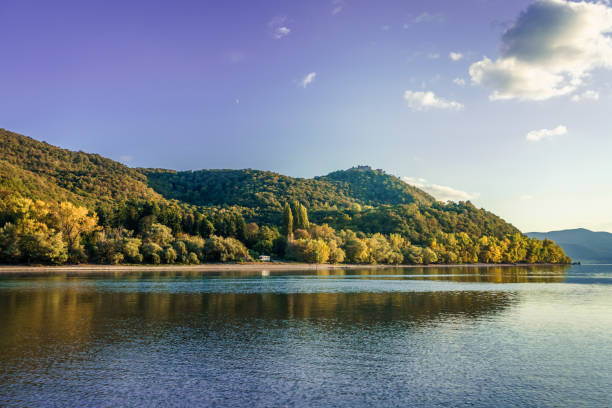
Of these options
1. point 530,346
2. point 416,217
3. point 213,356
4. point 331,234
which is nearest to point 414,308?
point 530,346

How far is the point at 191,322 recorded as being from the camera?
2553 cm

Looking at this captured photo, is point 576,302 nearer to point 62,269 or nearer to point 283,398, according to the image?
point 283,398

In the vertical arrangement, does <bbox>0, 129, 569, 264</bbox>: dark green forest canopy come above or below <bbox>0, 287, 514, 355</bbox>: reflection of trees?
above

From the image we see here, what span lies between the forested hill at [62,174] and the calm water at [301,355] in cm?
8934

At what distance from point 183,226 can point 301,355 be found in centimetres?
10091

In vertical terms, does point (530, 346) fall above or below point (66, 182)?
below

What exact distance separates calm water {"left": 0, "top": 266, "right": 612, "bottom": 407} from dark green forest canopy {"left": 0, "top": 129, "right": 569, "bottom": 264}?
59.4 m

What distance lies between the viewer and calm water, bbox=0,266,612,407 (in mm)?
12891

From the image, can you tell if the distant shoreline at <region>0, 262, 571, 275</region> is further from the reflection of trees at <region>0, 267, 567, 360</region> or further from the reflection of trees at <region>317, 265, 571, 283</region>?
the reflection of trees at <region>0, 267, 567, 360</region>

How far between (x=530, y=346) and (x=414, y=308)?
1319 cm

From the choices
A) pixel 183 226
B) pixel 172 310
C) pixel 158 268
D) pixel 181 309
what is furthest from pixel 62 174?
pixel 172 310

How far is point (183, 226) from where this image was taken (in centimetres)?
11350

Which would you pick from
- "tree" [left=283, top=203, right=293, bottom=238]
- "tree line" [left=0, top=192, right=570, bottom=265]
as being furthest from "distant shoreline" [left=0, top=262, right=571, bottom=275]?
"tree" [left=283, top=203, right=293, bottom=238]

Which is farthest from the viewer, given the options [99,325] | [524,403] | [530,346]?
[99,325]
